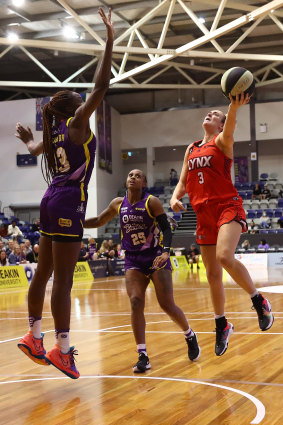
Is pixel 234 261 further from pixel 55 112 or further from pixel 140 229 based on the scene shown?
pixel 55 112

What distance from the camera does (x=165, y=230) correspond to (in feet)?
16.4

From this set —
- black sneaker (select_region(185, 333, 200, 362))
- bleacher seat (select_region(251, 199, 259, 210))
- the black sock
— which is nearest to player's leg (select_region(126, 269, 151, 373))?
black sneaker (select_region(185, 333, 200, 362))

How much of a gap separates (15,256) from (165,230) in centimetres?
1256

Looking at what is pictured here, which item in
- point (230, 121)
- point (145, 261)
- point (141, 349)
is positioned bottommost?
point (141, 349)

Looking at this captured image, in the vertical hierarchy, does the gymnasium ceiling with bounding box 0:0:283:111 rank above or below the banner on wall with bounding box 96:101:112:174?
above

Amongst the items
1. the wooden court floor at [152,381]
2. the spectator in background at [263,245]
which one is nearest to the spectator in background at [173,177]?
the spectator in background at [263,245]

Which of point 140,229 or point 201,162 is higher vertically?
point 201,162

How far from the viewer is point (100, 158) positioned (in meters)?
29.3

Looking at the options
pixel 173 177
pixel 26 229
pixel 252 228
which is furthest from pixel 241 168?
pixel 26 229

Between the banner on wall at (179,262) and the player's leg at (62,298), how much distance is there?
19.1 meters

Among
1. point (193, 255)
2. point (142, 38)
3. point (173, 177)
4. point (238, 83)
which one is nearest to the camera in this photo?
point (238, 83)

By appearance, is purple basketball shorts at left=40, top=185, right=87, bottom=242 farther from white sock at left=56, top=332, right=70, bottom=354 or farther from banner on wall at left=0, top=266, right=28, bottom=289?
banner on wall at left=0, top=266, right=28, bottom=289

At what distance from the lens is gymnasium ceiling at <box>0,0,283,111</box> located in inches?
784

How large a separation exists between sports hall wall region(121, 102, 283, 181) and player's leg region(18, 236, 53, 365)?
28.8m
